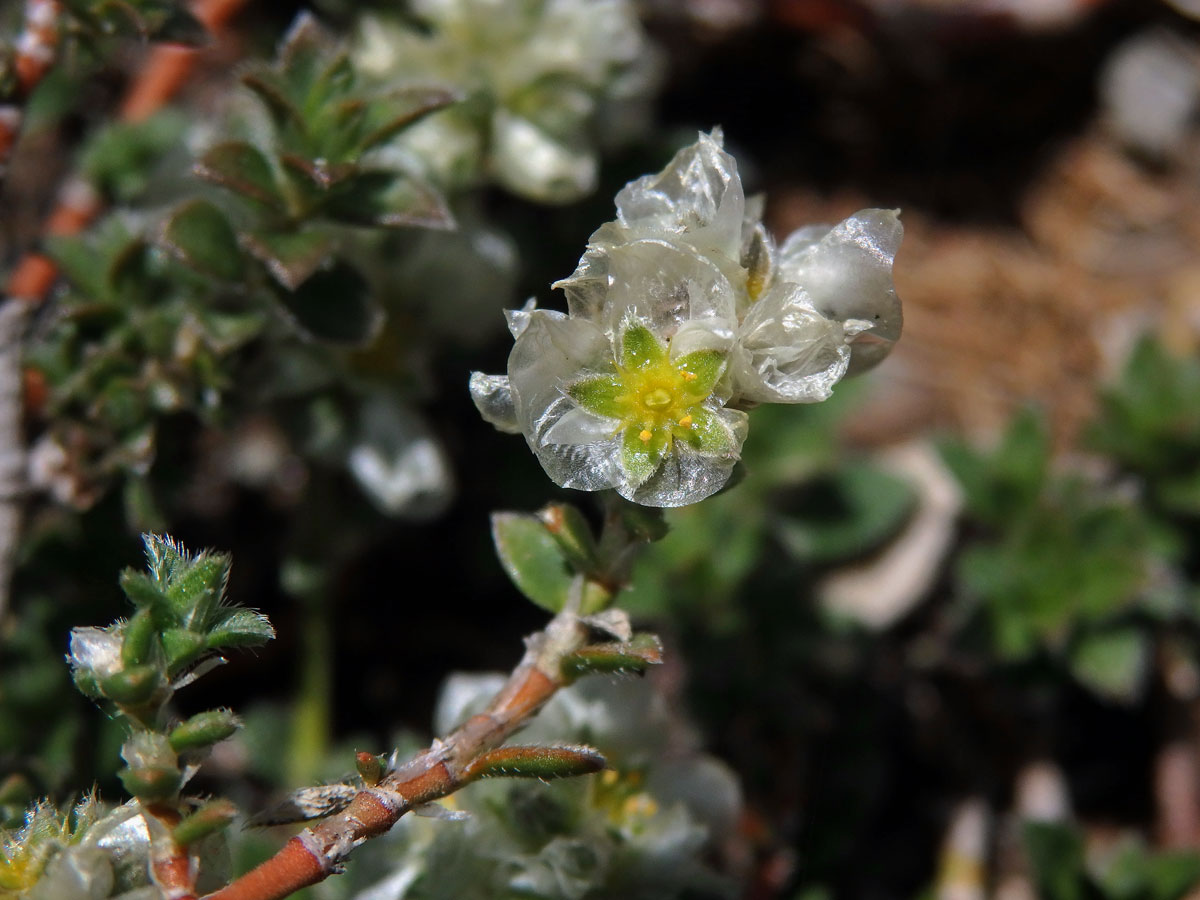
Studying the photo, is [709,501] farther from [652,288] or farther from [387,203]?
[652,288]

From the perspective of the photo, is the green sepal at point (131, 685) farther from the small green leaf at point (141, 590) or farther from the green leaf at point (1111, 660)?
the green leaf at point (1111, 660)

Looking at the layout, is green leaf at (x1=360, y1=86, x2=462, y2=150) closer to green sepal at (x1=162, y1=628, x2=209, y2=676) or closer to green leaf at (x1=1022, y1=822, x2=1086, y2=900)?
green sepal at (x1=162, y1=628, x2=209, y2=676)

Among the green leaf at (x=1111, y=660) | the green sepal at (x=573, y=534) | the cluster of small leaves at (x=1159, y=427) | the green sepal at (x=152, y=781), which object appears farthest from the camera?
the cluster of small leaves at (x=1159, y=427)

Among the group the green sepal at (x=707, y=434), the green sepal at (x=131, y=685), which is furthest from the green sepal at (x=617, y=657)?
the green sepal at (x=131, y=685)

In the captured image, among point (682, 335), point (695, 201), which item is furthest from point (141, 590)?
point (695, 201)

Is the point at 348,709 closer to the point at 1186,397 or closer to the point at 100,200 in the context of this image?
the point at 100,200
